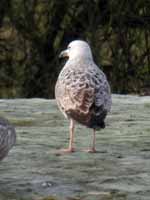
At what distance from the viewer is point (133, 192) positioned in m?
6.45

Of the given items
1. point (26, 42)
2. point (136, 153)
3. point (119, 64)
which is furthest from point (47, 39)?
point (136, 153)

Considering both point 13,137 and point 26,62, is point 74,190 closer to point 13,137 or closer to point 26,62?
point 13,137

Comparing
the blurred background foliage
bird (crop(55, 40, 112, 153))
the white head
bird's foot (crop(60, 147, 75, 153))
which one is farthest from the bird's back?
the blurred background foliage

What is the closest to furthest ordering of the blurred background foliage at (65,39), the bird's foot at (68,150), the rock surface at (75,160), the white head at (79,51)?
the rock surface at (75,160)
the bird's foot at (68,150)
the white head at (79,51)
the blurred background foliage at (65,39)

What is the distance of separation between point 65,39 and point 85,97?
28.7 feet

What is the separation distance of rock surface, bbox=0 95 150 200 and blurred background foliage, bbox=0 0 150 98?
201 inches

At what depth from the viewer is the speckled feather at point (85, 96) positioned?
8.33 metres

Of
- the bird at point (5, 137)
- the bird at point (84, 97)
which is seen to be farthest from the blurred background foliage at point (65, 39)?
the bird at point (5, 137)

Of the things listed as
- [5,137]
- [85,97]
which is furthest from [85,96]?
[5,137]

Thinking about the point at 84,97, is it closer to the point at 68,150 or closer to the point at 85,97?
the point at 85,97

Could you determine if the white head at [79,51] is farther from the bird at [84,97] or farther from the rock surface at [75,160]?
the rock surface at [75,160]

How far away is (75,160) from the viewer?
783 cm

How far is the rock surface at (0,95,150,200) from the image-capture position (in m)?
6.46

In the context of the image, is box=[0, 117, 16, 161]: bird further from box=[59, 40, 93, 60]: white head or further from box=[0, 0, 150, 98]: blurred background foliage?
box=[0, 0, 150, 98]: blurred background foliage
